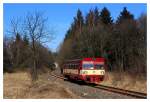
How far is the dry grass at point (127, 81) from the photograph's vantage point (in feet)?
76.3

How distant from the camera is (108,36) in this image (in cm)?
4281

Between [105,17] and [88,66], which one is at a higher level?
[105,17]

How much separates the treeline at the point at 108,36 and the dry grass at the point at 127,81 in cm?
923

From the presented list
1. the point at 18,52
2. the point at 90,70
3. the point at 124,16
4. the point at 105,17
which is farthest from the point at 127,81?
the point at 124,16

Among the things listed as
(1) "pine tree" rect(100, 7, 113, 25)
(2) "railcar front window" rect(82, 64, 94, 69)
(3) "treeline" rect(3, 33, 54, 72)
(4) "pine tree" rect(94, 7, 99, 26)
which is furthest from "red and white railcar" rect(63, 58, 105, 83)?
(1) "pine tree" rect(100, 7, 113, 25)

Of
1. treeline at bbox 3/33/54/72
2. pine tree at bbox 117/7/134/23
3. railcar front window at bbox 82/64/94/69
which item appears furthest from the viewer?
pine tree at bbox 117/7/134/23

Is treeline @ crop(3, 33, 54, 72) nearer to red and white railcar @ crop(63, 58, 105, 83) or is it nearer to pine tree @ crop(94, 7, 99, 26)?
red and white railcar @ crop(63, 58, 105, 83)

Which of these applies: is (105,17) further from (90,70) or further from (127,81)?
(127,81)

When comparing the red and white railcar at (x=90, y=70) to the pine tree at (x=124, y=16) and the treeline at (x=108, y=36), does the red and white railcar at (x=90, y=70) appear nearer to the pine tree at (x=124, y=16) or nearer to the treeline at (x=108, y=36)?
the treeline at (x=108, y=36)

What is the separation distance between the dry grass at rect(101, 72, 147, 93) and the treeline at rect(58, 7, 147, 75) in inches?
363

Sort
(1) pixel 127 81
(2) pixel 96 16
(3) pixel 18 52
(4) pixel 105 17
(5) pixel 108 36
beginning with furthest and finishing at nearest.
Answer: (2) pixel 96 16, (4) pixel 105 17, (5) pixel 108 36, (3) pixel 18 52, (1) pixel 127 81

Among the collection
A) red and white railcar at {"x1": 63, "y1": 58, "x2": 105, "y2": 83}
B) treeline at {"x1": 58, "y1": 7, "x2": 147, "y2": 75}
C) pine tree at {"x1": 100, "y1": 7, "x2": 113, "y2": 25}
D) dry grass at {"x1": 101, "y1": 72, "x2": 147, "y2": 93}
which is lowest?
dry grass at {"x1": 101, "y1": 72, "x2": 147, "y2": 93}

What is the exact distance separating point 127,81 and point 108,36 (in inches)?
667

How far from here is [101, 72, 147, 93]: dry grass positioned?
23.3 meters
